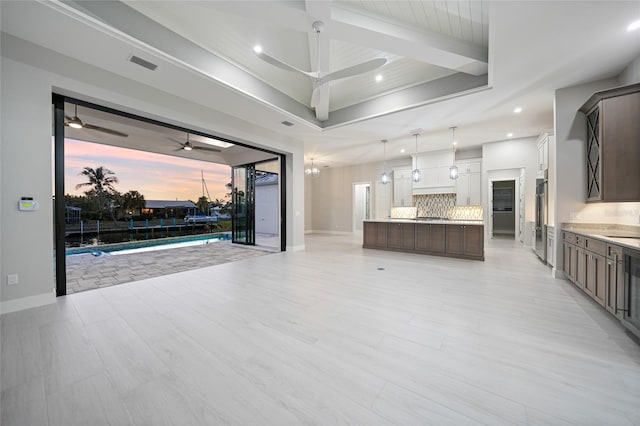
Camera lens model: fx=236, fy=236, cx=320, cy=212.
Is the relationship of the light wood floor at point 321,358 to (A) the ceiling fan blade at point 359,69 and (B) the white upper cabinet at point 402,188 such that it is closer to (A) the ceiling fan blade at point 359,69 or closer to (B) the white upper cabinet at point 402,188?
(A) the ceiling fan blade at point 359,69

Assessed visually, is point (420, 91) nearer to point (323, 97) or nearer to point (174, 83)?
point (323, 97)

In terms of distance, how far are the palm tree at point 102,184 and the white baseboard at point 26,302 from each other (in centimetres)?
903

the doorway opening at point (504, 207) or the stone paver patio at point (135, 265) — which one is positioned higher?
the doorway opening at point (504, 207)

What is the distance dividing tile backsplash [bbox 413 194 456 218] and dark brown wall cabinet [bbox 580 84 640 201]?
5.55 m

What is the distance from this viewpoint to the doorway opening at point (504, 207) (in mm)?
10045

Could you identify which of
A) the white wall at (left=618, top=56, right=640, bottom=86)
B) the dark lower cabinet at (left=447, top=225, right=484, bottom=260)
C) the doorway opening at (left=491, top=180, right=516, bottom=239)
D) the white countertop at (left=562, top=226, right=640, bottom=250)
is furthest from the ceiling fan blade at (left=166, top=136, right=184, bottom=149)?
the doorway opening at (left=491, top=180, right=516, bottom=239)

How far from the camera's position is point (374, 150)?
8.59m

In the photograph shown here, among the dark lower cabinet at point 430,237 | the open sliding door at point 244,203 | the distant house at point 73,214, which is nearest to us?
the dark lower cabinet at point 430,237

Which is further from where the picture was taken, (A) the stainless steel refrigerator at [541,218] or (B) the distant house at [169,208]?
(B) the distant house at [169,208]

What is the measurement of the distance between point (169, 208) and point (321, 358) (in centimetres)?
1361

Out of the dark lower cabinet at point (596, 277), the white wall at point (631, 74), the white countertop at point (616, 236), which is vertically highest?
the white wall at point (631, 74)

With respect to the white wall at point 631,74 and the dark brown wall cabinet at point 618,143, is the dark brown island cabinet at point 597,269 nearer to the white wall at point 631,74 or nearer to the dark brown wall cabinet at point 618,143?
the dark brown wall cabinet at point 618,143

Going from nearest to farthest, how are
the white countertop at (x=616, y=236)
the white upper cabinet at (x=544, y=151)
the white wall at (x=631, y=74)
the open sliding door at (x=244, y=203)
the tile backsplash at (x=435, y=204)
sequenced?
the white countertop at (x=616, y=236) → the white wall at (x=631, y=74) → the white upper cabinet at (x=544, y=151) → the open sliding door at (x=244, y=203) → the tile backsplash at (x=435, y=204)

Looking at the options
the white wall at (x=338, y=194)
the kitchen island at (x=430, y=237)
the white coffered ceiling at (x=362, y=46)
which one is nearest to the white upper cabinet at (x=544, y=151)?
the white coffered ceiling at (x=362, y=46)
